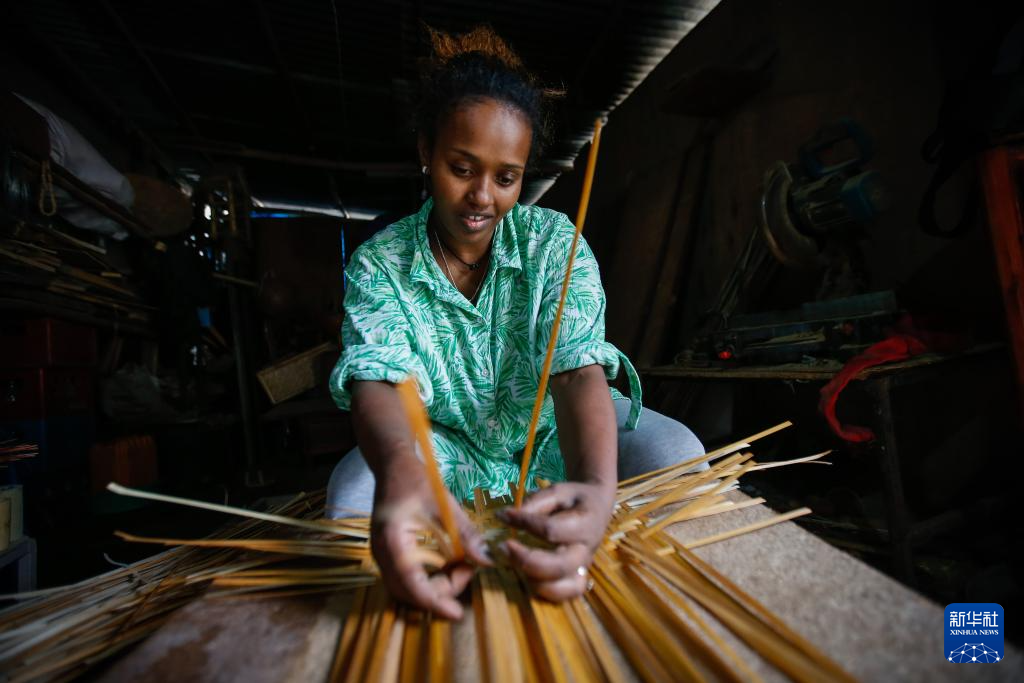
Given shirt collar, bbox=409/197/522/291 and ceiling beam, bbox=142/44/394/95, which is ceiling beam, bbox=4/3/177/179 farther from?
shirt collar, bbox=409/197/522/291

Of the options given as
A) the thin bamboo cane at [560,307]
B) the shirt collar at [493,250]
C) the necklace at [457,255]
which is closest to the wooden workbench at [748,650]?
the thin bamboo cane at [560,307]

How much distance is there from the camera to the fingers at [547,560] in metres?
0.58

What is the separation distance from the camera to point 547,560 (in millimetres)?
588

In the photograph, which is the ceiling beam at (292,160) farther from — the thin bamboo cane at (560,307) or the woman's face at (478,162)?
the thin bamboo cane at (560,307)

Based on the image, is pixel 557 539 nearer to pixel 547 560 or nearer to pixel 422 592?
pixel 547 560

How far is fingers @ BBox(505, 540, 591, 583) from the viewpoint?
0.58 meters

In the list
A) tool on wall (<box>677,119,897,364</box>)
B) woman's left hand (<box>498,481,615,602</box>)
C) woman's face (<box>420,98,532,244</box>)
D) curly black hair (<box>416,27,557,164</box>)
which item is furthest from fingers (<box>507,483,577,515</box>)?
tool on wall (<box>677,119,897,364</box>)

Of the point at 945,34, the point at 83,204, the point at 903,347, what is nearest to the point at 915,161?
the point at 945,34

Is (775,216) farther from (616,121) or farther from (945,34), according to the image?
(616,121)

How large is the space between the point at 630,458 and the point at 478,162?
76 centimetres

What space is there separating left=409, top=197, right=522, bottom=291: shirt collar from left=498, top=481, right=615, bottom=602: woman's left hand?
28.1 inches

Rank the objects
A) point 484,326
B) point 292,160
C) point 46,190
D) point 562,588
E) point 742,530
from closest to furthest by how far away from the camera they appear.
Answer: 1. point 562,588
2. point 742,530
3. point 484,326
4. point 46,190
5. point 292,160

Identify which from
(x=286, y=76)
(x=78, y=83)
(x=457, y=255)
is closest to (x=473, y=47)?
(x=457, y=255)

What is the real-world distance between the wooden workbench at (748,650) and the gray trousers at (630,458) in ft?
0.94
